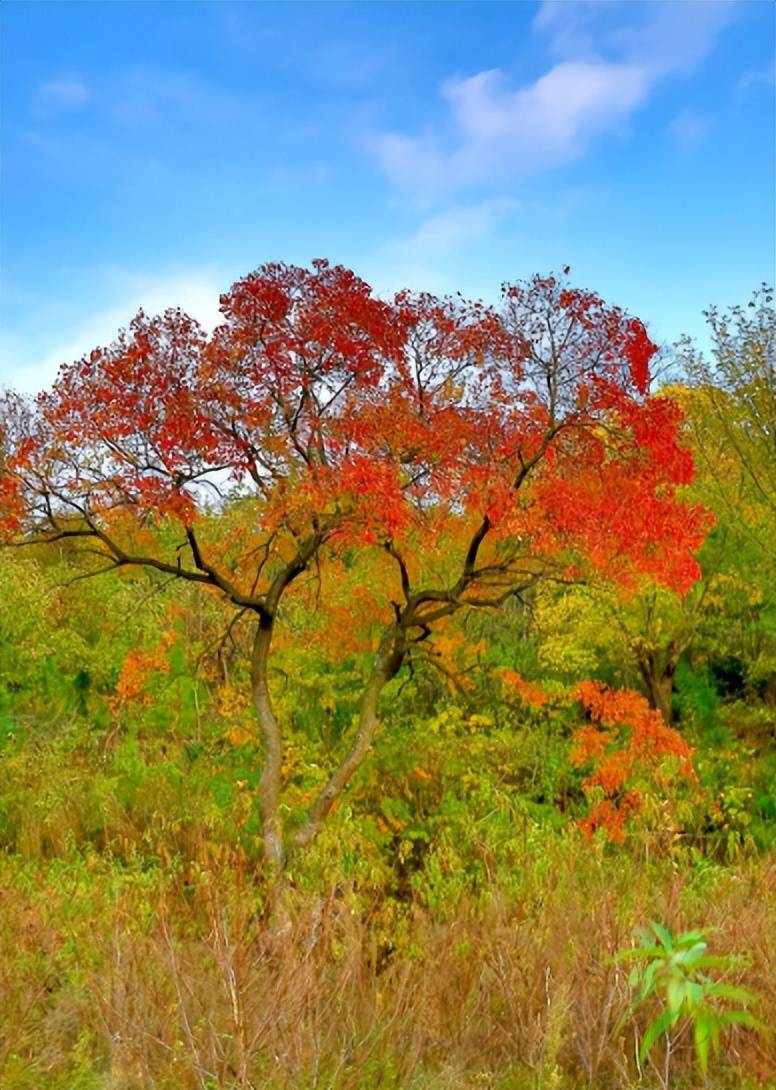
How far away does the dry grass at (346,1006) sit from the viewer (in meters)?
3.58

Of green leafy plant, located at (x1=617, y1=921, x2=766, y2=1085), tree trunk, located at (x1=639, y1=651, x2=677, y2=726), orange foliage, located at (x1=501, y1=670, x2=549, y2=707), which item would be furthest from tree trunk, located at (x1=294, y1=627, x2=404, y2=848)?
green leafy plant, located at (x1=617, y1=921, x2=766, y2=1085)

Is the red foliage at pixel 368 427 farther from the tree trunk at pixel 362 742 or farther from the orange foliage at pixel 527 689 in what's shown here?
the orange foliage at pixel 527 689

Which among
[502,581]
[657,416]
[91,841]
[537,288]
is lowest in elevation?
[91,841]

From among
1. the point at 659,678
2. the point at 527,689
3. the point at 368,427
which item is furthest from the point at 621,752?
the point at 368,427

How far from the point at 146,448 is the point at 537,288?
18.4ft

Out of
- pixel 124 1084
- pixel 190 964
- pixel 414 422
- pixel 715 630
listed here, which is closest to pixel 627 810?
pixel 715 630

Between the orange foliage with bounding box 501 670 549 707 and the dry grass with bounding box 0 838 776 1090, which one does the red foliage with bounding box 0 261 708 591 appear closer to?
the orange foliage with bounding box 501 670 549 707

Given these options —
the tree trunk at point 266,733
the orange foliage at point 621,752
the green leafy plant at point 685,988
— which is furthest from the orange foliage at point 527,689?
the green leafy plant at point 685,988

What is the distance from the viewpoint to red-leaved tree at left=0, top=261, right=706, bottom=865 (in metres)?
10.1

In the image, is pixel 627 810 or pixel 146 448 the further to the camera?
pixel 627 810

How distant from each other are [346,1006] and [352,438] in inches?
284

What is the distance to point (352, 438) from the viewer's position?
10.3 meters

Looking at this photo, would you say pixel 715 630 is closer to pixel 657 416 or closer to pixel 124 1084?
pixel 657 416

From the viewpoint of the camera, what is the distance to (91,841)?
13.0 m
